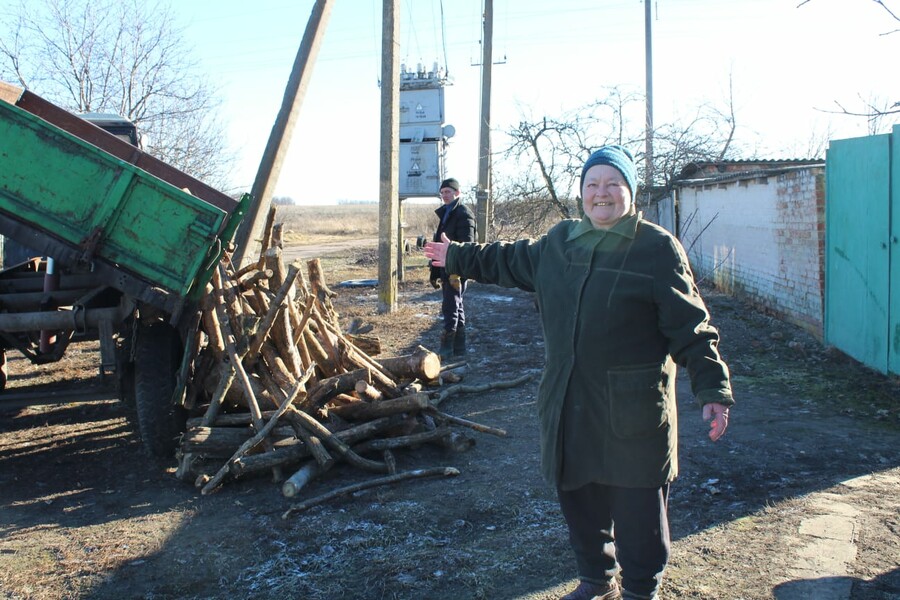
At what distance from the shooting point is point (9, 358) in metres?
9.88

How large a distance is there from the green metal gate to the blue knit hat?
5016 mm

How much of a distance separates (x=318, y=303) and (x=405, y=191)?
11.0m

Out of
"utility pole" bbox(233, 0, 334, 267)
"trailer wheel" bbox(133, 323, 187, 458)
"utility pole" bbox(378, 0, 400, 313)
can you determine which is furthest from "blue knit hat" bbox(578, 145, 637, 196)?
"utility pole" bbox(378, 0, 400, 313)

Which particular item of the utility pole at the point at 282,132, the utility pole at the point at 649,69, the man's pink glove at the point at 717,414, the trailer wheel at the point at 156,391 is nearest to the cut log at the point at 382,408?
the trailer wheel at the point at 156,391

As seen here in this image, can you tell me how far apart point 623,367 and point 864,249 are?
5.84 m

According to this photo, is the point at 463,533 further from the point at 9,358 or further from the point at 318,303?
the point at 9,358

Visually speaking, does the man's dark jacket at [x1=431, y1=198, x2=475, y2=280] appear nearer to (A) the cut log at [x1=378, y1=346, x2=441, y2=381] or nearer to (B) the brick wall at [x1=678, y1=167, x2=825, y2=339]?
(A) the cut log at [x1=378, y1=346, x2=441, y2=381]

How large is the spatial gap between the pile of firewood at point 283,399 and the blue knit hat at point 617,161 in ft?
8.93

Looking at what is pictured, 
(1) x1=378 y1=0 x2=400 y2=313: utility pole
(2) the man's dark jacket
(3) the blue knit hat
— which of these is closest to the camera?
(3) the blue knit hat

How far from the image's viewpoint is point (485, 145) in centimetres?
1738

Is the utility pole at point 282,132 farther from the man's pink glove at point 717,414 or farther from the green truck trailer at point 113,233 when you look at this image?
the man's pink glove at point 717,414

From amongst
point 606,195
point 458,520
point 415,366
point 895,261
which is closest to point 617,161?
point 606,195

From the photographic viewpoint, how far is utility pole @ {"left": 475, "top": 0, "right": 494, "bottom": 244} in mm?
16875

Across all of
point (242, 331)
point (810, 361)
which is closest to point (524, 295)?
point (810, 361)
